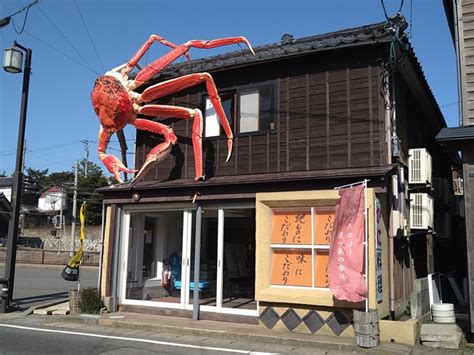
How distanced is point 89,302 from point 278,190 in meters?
5.73

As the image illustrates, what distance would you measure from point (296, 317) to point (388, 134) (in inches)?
164

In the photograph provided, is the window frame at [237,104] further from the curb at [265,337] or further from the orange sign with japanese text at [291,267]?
Answer: the curb at [265,337]

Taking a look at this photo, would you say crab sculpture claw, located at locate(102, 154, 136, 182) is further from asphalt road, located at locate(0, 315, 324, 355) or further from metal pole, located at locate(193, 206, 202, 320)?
asphalt road, located at locate(0, 315, 324, 355)

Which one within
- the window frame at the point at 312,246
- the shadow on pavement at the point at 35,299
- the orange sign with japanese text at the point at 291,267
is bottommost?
the shadow on pavement at the point at 35,299

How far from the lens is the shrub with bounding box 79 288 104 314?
11398mm

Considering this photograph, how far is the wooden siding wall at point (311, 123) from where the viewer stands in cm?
931

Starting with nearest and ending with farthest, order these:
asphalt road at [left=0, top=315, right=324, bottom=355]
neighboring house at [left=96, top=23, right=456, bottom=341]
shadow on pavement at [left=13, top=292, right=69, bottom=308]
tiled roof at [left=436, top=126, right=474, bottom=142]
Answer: asphalt road at [left=0, top=315, right=324, bottom=355]
tiled roof at [left=436, top=126, right=474, bottom=142]
neighboring house at [left=96, top=23, right=456, bottom=341]
shadow on pavement at [left=13, top=292, right=69, bottom=308]

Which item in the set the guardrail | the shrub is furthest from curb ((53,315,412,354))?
the guardrail

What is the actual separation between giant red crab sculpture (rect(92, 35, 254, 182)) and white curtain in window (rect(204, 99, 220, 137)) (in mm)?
507

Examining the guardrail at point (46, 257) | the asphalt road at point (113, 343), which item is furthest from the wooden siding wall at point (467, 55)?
the guardrail at point (46, 257)

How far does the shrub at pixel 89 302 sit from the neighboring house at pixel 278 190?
0.27m

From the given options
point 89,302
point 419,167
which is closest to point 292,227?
point 419,167

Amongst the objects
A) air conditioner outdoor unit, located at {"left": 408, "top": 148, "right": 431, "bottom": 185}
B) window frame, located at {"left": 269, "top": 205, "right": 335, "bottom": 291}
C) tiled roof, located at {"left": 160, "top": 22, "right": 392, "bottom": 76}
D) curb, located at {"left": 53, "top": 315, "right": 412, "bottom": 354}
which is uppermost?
tiled roof, located at {"left": 160, "top": 22, "right": 392, "bottom": 76}

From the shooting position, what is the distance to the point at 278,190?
9.70 m
